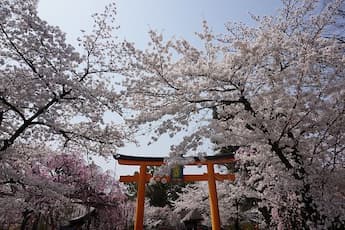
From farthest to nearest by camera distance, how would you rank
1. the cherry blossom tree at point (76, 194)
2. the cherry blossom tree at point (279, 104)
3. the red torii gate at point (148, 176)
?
the cherry blossom tree at point (76, 194)
the red torii gate at point (148, 176)
the cherry blossom tree at point (279, 104)

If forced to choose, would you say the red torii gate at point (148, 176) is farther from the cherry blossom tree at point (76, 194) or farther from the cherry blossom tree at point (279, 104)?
the cherry blossom tree at point (279, 104)

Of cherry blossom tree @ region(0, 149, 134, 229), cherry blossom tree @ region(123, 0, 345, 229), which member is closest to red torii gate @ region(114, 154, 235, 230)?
cherry blossom tree @ region(0, 149, 134, 229)

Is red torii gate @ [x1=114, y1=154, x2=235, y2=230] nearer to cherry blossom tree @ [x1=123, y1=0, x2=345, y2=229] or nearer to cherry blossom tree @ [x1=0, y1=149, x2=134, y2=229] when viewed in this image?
cherry blossom tree @ [x1=0, y1=149, x2=134, y2=229]

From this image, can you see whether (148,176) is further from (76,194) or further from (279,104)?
(279,104)

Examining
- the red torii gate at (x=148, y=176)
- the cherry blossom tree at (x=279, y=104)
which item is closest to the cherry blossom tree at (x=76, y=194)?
the red torii gate at (x=148, y=176)

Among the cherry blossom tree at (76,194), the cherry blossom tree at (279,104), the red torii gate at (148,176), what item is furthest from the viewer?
the cherry blossom tree at (76,194)

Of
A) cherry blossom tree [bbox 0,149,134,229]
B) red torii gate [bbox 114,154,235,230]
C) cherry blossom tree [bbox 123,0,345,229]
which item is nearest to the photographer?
cherry blossom tree [bbox 123,0,345,229]

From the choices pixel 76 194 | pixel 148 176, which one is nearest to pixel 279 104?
pixel 148 176

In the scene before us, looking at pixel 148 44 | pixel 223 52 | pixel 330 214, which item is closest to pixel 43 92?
pixel 148 44

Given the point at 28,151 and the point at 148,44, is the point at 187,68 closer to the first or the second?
the point at 148,44

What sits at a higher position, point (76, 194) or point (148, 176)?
point (148, 176)

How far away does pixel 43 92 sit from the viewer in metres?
6.14

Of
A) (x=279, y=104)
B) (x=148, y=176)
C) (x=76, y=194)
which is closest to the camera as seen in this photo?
(x=279, y=104)

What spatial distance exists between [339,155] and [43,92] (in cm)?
634
